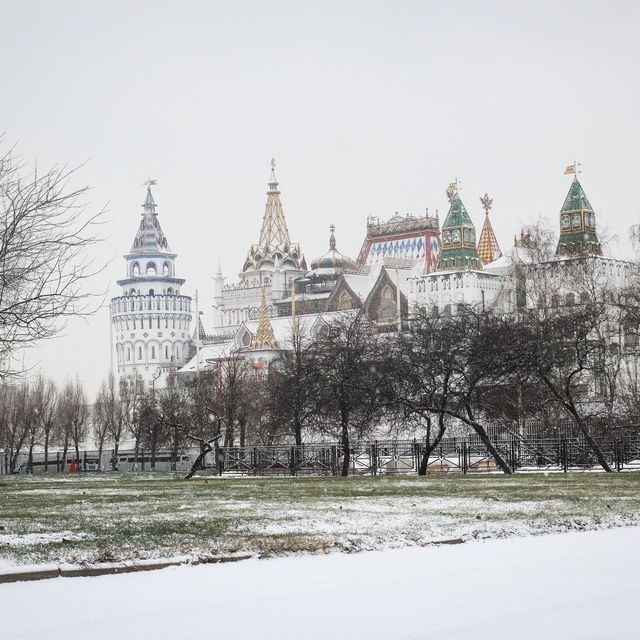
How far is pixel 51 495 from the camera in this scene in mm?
24562

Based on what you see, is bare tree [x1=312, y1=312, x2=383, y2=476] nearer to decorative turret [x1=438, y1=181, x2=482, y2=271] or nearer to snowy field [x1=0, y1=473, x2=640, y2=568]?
snowy field [x1=0, y1=473, x2=640, y2=568]

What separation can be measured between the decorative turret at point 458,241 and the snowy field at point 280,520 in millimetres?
110036

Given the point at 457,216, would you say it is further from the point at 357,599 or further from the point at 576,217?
the point at 357,599

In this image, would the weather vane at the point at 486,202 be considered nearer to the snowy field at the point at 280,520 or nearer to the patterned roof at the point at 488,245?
the patterned roof at the point at 488,245

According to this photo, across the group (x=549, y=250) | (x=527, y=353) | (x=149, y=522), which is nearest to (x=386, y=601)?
(x=149, y=522)

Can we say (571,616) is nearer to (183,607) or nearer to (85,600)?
(183,607)

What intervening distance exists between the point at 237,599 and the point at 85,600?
1.20m

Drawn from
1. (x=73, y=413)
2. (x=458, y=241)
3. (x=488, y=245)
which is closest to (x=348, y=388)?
(x=73, y=413)

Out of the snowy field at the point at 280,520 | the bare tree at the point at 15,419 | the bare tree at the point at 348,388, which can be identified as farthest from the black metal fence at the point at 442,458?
the bare tree at the point at 15,419

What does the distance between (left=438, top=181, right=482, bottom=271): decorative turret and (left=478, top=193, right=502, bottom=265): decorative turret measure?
1993cm

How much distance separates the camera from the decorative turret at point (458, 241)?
133 metres

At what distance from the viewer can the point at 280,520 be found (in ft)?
52.9

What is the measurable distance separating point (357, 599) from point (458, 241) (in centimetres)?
12579

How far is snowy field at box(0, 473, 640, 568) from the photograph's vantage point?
13211 millimetres
